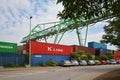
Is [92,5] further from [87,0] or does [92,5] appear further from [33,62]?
[33,62]

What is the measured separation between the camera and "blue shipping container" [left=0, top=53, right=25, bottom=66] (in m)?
49.1

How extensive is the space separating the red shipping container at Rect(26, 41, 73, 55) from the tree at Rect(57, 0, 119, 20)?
48645 mm

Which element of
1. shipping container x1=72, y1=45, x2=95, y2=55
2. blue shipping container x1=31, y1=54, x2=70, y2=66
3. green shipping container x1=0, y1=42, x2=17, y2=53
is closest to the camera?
green shipping container x1=0, y1=42, x2=17, y2=53

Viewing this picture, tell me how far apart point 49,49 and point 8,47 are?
12272mm

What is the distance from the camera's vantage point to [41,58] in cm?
5981

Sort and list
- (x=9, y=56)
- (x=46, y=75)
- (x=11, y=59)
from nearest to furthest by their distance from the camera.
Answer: (x=46, y=75) < (x=9, y=56) < (x=11, y=59)

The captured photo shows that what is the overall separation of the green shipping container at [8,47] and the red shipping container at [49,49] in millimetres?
3769

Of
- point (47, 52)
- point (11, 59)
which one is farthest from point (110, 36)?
point (47, 52)

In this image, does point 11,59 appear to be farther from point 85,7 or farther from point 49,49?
point 85,7

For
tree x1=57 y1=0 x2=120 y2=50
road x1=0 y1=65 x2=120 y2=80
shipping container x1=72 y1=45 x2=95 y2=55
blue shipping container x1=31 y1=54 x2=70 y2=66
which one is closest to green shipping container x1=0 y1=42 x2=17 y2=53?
blue shipping container x1=31 y1=54 x2=70 y2=66


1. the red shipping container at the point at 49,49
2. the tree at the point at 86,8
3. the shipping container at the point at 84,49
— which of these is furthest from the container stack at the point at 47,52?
the tree at the point at 86,8

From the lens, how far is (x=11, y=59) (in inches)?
2010

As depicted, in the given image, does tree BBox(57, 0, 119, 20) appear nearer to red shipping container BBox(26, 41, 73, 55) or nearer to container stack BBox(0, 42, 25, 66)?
container stack BBox(0, 42, 25, 66)

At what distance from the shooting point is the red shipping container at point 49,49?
58.7 metres
